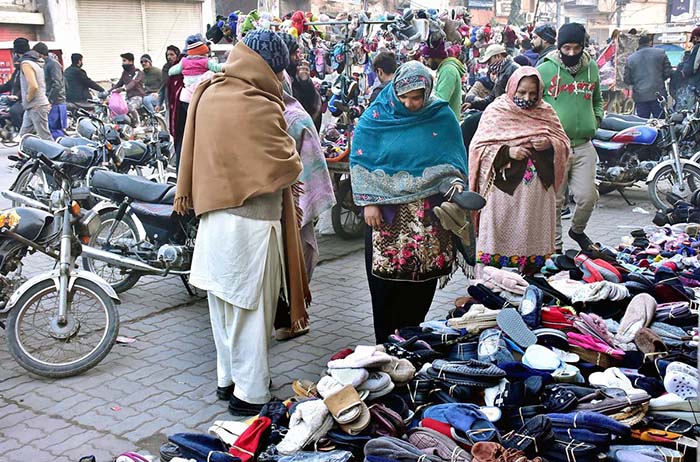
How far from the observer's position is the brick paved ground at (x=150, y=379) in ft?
12.5

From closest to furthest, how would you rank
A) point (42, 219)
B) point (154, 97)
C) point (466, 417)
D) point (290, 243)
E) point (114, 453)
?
1. point (466, 417)
2. point (114, 453)
3. point (290, 243)
4. point (42, 219)
5. point (154, 97)

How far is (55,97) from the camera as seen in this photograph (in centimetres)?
1328

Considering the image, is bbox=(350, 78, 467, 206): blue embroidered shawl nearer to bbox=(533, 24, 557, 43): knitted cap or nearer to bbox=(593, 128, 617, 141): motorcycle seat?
bbox=(533, 24, 557, 43): knitted cap

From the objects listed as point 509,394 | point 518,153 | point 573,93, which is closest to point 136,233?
point 518,153

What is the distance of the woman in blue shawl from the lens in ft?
13.7

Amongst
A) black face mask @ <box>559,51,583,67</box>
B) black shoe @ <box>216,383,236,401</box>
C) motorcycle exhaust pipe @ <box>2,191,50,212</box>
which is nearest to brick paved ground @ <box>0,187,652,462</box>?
black shoe @ <box>216,383,236,401</box>

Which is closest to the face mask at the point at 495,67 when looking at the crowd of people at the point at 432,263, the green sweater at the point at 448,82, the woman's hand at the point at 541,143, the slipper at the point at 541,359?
the green sweater at the point at 448,82

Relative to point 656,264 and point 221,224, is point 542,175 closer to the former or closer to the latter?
point 656,264

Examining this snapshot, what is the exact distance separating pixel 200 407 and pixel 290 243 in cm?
104

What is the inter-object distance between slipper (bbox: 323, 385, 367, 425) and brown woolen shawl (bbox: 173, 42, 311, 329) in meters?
1.30

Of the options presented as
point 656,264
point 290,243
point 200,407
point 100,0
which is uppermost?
point 100,0

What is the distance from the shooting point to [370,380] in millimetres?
2910

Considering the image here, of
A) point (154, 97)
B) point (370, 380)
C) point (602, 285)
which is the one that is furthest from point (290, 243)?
point (154, 97)

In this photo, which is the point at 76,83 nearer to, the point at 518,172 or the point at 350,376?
the point at 518,172
